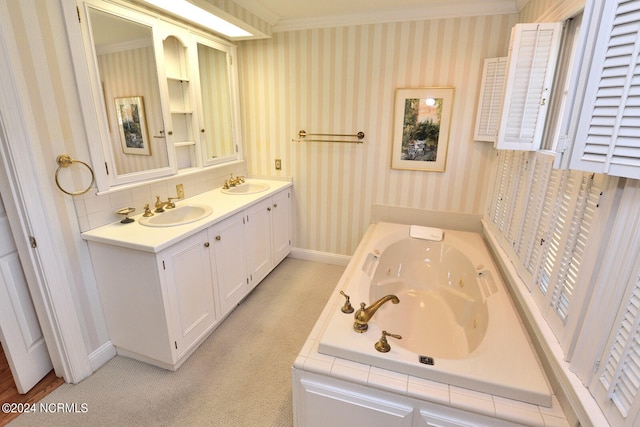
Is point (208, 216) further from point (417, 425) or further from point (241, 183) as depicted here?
point (417, 425)

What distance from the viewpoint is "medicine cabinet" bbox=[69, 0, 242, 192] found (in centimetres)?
178

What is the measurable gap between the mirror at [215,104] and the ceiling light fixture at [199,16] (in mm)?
188

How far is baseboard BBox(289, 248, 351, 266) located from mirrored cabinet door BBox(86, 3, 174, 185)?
169cm

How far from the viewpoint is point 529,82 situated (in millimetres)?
1632

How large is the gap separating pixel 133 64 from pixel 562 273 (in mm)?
2676

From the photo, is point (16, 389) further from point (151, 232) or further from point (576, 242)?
point (576, 242)

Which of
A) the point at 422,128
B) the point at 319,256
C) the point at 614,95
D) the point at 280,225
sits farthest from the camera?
the point at 319,256

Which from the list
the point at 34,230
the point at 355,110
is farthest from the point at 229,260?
the point at 355,110

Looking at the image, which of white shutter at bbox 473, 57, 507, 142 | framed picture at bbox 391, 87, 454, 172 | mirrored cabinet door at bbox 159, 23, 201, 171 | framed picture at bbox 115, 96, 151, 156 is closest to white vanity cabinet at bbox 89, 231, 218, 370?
framed picture at bbox 115, 96, 151, 156

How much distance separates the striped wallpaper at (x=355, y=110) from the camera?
2541 millimetres

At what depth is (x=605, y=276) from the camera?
95 centimetres

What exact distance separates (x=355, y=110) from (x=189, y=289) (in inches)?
83.2

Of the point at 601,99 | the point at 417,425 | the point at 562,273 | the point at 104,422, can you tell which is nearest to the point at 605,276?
the point at 562,273

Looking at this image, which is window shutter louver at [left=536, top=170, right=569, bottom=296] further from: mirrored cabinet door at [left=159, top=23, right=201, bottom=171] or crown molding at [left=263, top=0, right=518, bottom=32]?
mirrored cabinet door at [left=159, top=23, right=201, bottom=171]
